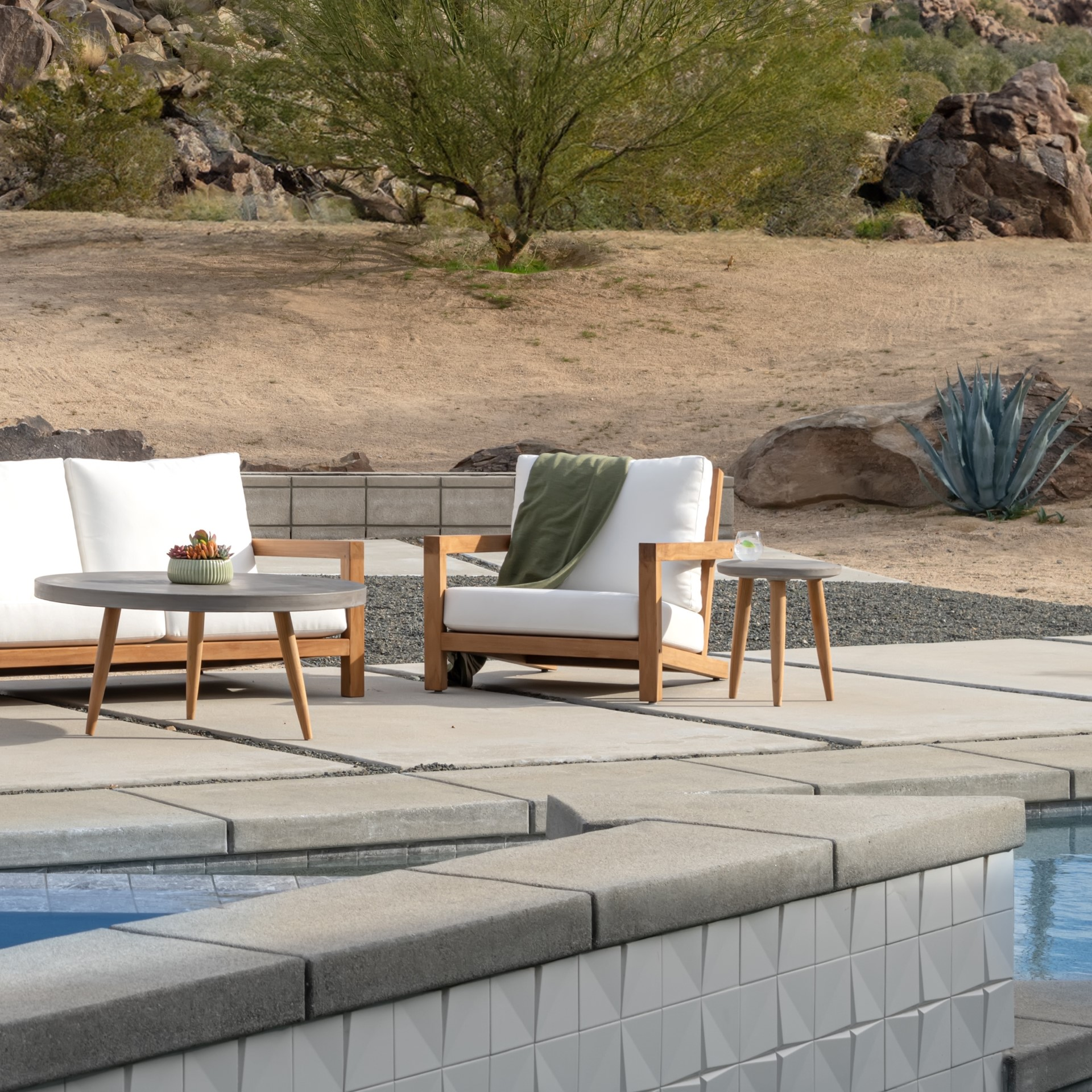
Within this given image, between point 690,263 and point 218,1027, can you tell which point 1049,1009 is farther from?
point 690,263

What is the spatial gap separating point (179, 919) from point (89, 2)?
1694 inches

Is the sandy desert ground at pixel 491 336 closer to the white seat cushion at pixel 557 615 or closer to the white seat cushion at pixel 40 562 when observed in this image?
the white seat cushion at pixel 557 615

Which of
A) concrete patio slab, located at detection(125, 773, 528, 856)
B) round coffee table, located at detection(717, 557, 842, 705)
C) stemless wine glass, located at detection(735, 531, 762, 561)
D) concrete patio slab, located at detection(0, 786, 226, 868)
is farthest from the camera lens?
round coffee table, located at detection(717, 557, 842, 705)

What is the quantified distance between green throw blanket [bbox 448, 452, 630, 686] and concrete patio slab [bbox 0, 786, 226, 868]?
2.88 m

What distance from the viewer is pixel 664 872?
218 cm

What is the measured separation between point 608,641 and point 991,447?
28.3 feet

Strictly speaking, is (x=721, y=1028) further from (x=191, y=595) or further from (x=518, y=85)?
(x=518, y=85)

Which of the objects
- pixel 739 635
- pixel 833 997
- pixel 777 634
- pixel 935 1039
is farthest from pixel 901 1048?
pixel 739 635

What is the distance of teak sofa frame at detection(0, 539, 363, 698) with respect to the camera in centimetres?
563

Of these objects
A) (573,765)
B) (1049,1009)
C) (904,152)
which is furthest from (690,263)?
(1049,1009)

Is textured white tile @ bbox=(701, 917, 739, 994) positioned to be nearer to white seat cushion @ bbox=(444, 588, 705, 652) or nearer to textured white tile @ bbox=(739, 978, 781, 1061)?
textured white tile @ bbox=(739, 978, 781, 1061)

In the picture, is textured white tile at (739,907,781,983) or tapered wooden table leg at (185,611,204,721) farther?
tapered wooden table leg at (185,611,204,721)

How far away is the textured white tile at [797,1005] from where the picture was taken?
7.59 ft

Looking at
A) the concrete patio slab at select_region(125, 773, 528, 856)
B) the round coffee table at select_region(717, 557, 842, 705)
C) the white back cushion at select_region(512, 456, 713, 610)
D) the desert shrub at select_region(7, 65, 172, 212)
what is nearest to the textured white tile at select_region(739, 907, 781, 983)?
the concrete patio slab at select_region(125, 773, 528, 856)
